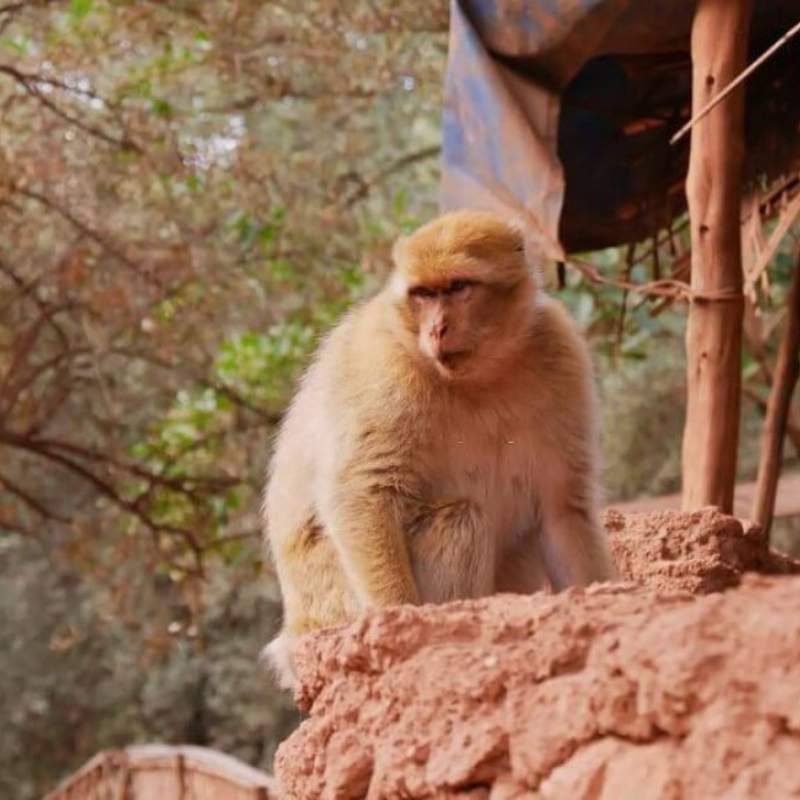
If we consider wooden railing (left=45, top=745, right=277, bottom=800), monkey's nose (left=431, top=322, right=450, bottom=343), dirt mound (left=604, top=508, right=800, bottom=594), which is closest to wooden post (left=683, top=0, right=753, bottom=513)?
dirt mound (left=604, top=508, right=800, bottom=594)

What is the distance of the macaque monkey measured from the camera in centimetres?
406

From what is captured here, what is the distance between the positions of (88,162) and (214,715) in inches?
311

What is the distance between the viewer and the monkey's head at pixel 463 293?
4008 millimetres

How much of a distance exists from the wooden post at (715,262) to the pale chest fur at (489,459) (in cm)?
121

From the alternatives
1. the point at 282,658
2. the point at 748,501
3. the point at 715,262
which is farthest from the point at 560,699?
the point at 748,501

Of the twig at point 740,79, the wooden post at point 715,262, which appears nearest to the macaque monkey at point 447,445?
the twig at point 740,79

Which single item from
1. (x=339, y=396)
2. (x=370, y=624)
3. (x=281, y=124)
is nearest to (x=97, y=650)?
(x=281, y=124)

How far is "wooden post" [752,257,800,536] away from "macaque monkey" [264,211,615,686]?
283 centimetres

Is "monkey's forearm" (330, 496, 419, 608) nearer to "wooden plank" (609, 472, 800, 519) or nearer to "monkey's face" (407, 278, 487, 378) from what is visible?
"monkey's face" (407, 278, 487, 378)

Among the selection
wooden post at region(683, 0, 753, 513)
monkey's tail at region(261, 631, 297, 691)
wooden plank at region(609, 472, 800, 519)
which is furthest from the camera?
wooden plank at region(609, 472, 800, 519)

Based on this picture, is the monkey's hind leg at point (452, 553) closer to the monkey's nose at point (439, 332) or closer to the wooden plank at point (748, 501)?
the monkey's nose at point (439, 332)

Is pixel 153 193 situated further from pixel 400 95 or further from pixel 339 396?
pixel 339 396

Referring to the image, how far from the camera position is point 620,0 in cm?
545

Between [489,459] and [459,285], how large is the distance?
18.4 inches
